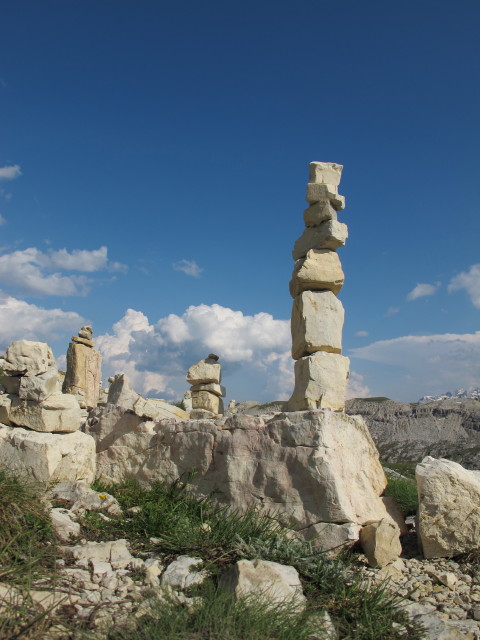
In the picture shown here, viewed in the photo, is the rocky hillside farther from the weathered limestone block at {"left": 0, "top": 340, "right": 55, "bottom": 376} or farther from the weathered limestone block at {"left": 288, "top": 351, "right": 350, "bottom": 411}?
the weathered limestone block at {"left": 0, "top": 340, "right": 55, "bottom": 376}

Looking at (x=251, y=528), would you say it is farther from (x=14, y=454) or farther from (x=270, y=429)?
(x=14, y=454)

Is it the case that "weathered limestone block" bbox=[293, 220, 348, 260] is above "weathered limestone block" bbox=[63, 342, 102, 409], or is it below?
above

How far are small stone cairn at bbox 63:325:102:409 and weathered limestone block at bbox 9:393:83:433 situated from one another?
38.0 feet

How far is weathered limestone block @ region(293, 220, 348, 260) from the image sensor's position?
8.70m

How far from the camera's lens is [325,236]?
874 cm

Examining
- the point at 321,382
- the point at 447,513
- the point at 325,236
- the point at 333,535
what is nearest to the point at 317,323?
the point at 321,382

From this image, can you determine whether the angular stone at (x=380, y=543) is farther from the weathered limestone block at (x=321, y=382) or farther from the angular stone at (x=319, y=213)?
the angular stone at (x=319, y=213)

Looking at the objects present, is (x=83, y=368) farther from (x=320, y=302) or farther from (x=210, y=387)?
(x=320, y=302)

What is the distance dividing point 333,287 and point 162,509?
15.8 ft

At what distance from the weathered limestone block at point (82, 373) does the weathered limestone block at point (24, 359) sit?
11824 mm

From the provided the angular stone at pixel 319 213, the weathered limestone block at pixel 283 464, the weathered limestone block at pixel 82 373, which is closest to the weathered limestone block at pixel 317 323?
the angular stone at pixel 319 213

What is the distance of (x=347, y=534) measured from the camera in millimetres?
5223

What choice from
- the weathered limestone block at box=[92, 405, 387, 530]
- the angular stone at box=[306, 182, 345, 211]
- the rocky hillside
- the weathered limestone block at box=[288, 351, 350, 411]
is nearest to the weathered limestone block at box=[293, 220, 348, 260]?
the angular stone at box=[306, 182, 345, 211]

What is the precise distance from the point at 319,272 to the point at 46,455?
507 centimetres
